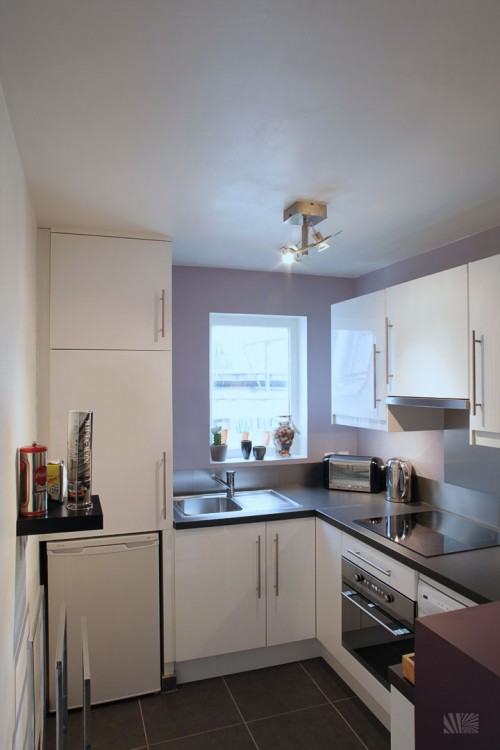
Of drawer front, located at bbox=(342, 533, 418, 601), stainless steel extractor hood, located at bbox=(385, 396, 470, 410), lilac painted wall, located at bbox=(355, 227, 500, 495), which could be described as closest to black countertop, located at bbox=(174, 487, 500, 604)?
drawer front, located at bbox=(342, 533, 418, 601)

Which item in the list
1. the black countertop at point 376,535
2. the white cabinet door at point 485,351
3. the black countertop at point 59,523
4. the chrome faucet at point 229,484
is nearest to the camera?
the black countertop at point 59,523

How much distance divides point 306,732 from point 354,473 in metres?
1.45

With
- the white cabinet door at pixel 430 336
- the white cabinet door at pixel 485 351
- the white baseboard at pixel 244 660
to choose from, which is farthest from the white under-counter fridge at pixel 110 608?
the white cabinet door at pixel 485 351

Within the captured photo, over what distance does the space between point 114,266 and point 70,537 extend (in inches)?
53.8

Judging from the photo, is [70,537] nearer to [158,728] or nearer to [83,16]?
[158,728]

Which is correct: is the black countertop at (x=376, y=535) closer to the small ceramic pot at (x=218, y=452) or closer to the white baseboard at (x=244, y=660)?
the small ceramic pot at (x=218, y=452)

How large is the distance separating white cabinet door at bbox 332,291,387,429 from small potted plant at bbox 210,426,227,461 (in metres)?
0.75

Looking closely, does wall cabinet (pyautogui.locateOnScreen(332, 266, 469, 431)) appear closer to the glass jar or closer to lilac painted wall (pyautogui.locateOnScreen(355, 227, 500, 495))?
lilac painted wall (pyautogui.locateOnScreen(355, 227, 500, 495))

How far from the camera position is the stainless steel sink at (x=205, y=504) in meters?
3.04

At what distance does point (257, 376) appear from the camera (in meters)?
3.53

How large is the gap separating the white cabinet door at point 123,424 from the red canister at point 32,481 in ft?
3.02

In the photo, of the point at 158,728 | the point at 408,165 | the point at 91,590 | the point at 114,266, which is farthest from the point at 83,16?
the point at 158,728

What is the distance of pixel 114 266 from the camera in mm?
2516

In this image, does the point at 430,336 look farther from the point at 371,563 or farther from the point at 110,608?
the point at 110,608
